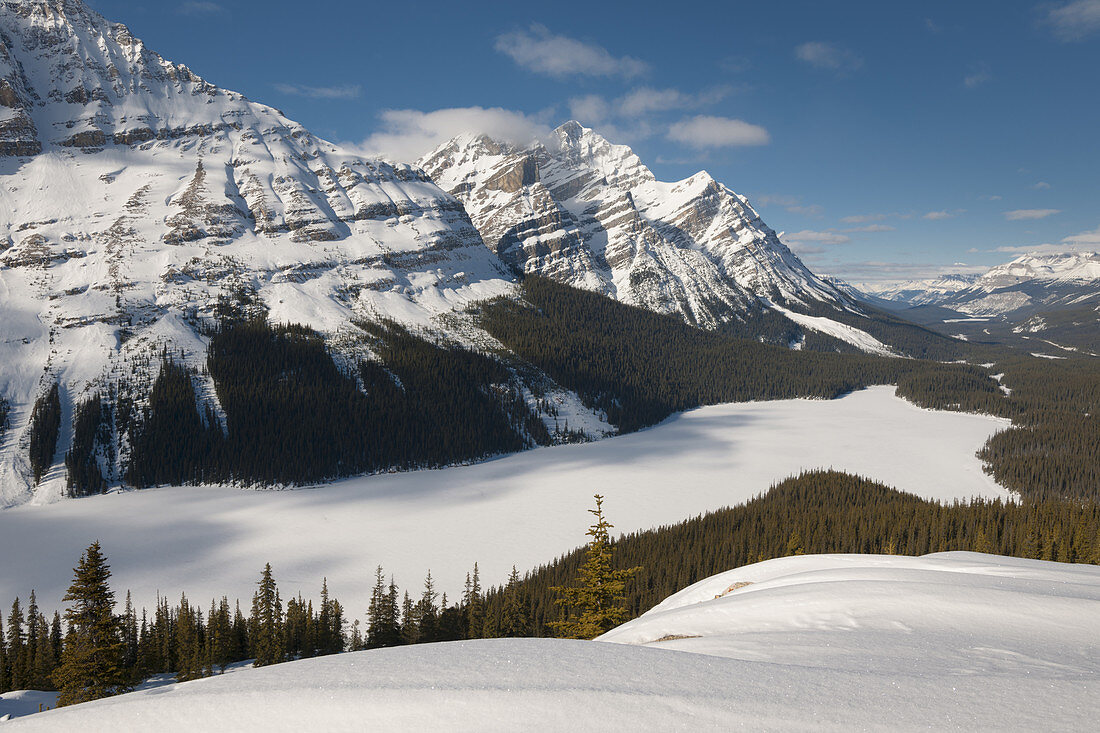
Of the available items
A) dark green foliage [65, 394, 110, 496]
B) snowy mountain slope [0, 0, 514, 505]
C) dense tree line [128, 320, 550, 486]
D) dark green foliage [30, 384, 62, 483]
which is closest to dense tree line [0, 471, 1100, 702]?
dark green foliage [65, 394, 110, 496]

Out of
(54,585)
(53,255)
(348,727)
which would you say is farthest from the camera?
(53,255)

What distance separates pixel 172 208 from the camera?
149 m

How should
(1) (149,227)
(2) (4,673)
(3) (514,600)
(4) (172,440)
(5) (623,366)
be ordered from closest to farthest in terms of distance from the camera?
(2) (4,673) → (3) (514,600) → (4) (172,440) → (1) (149,227) → (5) (623,366)

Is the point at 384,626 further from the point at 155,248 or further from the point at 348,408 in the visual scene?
the point at 155,248

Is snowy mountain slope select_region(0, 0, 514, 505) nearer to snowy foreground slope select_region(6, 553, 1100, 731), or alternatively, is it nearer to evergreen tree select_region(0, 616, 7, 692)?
evergreen tree select_region(0, 616, 7, 692)

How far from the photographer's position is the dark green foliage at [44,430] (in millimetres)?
83938

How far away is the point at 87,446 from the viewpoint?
8775cm

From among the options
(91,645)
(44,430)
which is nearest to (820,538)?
(91,645)

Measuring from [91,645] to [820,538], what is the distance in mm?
59045

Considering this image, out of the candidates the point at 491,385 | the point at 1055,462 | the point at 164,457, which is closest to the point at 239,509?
the point at 164,457

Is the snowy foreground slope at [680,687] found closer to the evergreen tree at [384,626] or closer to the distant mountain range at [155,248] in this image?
the evergreen tree at [384,626]

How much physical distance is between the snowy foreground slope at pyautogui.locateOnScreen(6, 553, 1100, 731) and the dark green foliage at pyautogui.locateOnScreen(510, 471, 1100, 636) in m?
39.3

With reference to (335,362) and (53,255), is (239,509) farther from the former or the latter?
(53,255)

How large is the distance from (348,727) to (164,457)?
112025 millimetres
